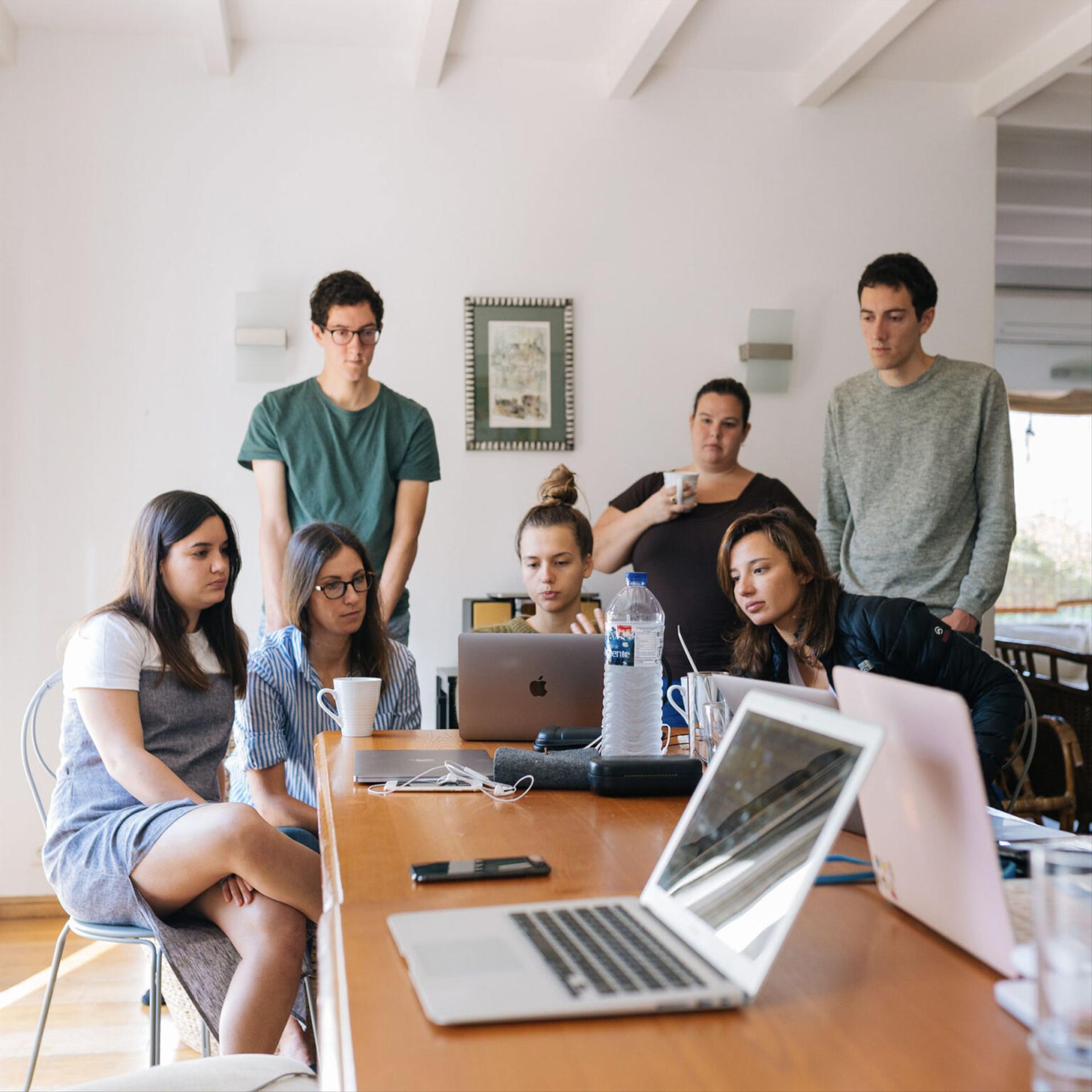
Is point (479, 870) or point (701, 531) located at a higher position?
point (701, 531)

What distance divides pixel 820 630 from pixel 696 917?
143 cm

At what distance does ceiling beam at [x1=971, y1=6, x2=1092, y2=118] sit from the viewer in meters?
3.45

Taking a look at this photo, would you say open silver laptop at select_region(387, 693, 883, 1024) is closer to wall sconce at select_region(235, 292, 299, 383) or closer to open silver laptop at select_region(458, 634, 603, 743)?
open silver laptop at select_region(458, 634, 603, 743)

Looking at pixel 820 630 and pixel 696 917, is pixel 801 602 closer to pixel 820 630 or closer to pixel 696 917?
pixel 820 630

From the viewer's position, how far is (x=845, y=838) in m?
1.19

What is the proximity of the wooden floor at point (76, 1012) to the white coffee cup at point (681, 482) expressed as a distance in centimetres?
184

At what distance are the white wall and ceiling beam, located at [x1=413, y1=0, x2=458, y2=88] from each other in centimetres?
8

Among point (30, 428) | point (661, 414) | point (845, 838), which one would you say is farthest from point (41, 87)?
point (845, 838)

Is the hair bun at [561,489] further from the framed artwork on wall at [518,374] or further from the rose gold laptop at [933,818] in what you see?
the rose gold laptop at [933,818]

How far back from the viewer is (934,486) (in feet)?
9.95

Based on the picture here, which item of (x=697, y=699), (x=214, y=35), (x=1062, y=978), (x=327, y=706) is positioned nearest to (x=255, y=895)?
(x=327, y=706)

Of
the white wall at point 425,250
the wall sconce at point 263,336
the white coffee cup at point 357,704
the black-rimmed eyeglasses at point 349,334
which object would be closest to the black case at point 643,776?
the white coffee cup at point 357,704

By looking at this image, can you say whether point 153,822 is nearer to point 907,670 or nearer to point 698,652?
point 907,670

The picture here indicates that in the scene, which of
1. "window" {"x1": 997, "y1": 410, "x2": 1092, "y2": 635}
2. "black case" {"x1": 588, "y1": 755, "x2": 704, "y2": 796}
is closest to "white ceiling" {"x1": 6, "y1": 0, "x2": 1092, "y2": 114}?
"black case" {"x1": 588, "y1": 755, "x2": 704, "y2": 796}
